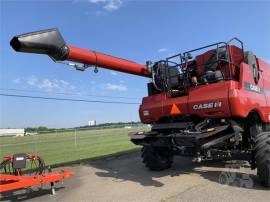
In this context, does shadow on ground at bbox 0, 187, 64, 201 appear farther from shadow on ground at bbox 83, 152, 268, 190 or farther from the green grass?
the green grass

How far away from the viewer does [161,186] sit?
7707 millimetres

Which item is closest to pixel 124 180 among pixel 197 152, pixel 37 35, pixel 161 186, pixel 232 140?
pixel 161 186

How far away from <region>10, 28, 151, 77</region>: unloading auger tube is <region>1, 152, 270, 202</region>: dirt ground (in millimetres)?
2963

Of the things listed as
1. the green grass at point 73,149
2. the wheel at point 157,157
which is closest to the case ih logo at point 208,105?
the wheel at point 157,157

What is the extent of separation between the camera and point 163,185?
780 cm

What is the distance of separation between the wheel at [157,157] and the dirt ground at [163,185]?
0.72 feet

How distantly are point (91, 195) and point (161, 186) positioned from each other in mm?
1661

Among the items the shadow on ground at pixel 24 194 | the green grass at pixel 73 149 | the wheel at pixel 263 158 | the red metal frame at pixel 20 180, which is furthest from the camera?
the green grass at pixel 73 149

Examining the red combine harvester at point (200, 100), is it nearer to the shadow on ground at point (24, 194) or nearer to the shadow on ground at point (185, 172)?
the shadow on ground at point (185, 172)

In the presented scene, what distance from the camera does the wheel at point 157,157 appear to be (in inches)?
378

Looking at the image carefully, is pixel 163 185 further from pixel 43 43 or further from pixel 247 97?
pixel 43 43

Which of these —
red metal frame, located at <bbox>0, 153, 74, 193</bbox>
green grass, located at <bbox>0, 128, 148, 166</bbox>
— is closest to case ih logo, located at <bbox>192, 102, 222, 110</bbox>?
red metal frame, located at <bbox>0, 153, 74, 193</bbox>

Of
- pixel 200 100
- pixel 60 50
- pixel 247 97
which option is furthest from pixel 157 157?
pixel 60 50

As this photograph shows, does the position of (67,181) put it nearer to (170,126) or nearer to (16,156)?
(16,156)
